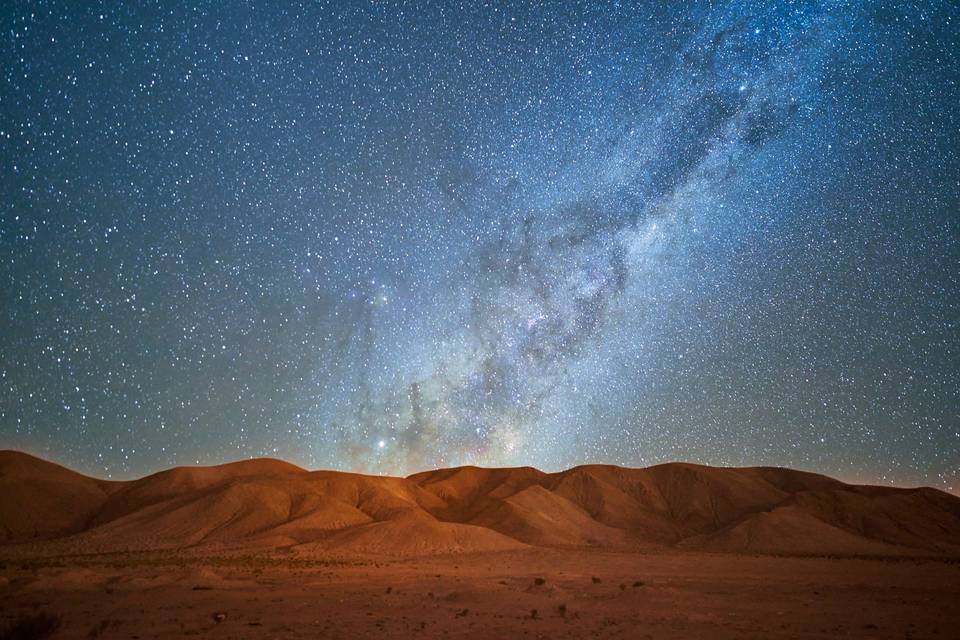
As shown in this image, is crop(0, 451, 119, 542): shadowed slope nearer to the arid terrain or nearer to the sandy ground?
the arid terrain

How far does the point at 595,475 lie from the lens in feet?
325

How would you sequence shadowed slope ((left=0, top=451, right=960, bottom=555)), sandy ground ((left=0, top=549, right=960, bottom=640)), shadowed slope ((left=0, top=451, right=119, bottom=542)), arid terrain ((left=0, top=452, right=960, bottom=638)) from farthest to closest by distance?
shadowed slope ((left=0, top=451, right=119, bottom=542)), shadowed slope ((left=0, top=451, right=960, bottom=555)), arid terrain ((left=0, top=452, right=960, bottom=638)), sandy ground ((left=0, top=549, right=960, bottom=640))

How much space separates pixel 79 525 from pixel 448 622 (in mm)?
79137

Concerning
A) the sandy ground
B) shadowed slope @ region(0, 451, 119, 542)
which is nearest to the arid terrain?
the sandy ground

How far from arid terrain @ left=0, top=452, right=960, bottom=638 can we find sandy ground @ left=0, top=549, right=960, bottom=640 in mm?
136

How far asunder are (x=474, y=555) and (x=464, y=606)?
35.2m

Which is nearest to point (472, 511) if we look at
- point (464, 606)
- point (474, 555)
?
point (474, 555)

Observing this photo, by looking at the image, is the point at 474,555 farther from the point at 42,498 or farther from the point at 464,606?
the point at 42,498

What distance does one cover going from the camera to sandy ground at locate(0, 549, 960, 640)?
15750 millimetres

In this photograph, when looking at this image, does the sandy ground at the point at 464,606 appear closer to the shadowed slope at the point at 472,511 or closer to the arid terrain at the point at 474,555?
the arid terrain at the point at 474,555

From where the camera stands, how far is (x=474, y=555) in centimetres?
5341

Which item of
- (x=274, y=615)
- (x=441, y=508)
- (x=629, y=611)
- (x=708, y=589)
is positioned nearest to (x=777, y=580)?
(x=708, y=589)

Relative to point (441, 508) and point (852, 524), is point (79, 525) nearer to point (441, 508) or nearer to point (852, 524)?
point (441, 508)

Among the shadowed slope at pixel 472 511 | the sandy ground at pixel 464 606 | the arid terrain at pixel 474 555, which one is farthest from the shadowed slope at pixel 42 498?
the sandy ground at pixel 464 606
